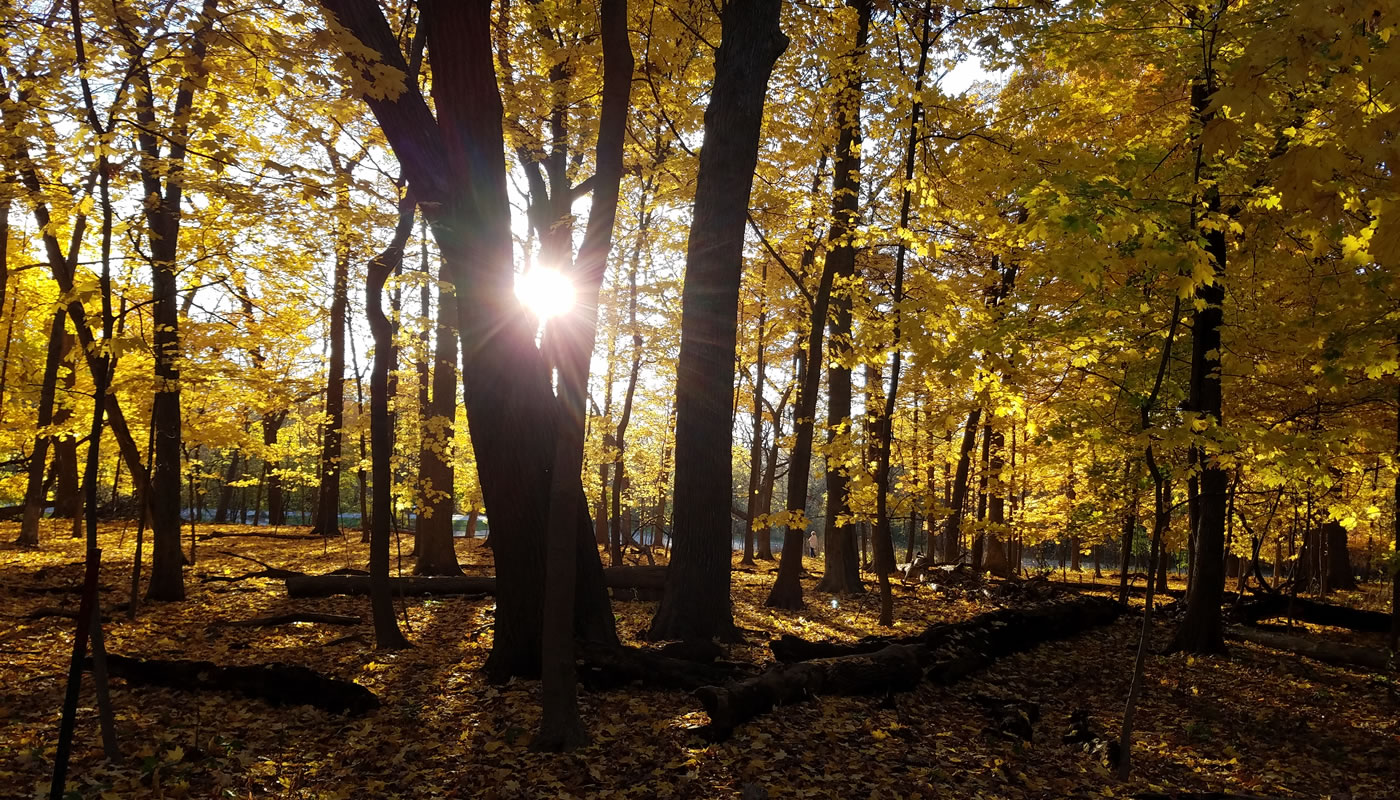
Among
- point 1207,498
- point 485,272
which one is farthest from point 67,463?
point 1207,498

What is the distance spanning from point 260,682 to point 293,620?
3263mm

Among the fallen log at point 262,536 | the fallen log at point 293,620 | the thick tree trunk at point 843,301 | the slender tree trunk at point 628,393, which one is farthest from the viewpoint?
the fallen log at point 262,536

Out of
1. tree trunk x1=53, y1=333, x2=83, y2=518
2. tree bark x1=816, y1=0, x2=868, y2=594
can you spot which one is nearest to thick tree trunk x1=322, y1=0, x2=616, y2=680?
tree bark x1=816, y1=0, x2=868, y2=594

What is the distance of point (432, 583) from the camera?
10.2 meters

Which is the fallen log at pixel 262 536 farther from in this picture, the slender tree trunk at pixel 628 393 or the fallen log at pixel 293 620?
the fallen log at pixel 293 620

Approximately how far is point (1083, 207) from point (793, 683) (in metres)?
4.01

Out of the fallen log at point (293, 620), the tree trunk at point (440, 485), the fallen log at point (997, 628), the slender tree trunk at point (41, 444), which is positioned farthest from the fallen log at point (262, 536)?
the fallen log at point (997, 628)

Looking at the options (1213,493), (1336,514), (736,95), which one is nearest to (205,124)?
(736,95)

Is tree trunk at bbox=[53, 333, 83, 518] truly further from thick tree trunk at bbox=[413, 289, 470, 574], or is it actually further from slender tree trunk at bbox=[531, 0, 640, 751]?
slender tree trunk at bbox=[531, 0, 640, 751]

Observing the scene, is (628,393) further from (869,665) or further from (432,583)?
(869,665)

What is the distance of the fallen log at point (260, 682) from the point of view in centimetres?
510

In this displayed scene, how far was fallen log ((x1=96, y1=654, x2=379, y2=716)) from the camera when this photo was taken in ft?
16.7

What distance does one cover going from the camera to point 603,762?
4273 mm

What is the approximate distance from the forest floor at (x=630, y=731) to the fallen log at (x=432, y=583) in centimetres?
86
